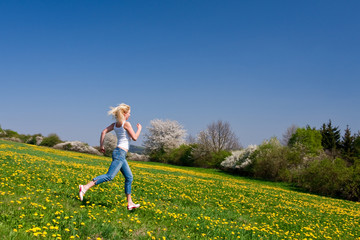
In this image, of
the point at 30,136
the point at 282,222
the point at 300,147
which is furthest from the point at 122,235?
the point at 30,136

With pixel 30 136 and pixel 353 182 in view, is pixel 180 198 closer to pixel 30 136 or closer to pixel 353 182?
pixel 353 182

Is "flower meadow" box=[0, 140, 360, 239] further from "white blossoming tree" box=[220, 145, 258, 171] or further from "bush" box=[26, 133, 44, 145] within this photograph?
"bush" box=[26, 133, 44, 145]

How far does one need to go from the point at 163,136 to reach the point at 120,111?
2468 inches

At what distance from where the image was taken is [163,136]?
69188 millimetres

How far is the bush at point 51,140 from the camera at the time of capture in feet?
203

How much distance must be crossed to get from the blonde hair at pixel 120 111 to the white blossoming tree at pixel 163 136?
2348 inches

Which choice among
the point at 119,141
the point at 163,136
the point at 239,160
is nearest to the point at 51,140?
the point at 163,136

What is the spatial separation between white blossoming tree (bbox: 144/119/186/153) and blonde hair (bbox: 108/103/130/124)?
59.6m

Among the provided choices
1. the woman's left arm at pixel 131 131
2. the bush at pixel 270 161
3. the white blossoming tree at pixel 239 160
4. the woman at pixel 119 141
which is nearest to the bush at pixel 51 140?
the white blossoming tree at pixel 239 160

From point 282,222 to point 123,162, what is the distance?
22.0 ft

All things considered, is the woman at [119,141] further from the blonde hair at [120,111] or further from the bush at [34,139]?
the bush at [34,139]

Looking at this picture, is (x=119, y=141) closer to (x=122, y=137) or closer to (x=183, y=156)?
(x=122, y=137)

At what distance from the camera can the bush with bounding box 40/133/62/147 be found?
203 feet

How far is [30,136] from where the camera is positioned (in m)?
69.6
